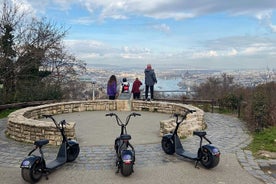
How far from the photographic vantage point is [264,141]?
26.4 ft

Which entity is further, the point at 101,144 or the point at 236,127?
the point at 236,127

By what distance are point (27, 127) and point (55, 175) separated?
2.89 metres

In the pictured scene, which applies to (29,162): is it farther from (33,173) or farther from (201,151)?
(201,151)

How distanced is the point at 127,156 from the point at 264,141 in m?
4.42

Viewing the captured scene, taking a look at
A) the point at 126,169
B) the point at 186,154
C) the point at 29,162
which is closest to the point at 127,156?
the point at 126,169

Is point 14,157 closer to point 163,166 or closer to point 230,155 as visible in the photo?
point 163,166

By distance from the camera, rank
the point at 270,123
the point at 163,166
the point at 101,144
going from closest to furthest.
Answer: the point at 163,166 < the point at 101,144 < the point at 270,123

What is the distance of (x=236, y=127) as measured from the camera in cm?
1024

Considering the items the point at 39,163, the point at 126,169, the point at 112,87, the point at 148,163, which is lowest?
the point at 148,163

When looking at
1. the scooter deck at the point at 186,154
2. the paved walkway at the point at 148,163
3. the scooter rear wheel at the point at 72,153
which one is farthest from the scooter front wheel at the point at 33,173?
the scooter deck at the point at 186,154

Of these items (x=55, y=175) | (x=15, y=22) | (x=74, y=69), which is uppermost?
(x=15, y=22)

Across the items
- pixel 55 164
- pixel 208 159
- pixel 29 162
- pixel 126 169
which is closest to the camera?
pixel 29 162

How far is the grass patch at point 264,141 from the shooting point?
727 centimetres

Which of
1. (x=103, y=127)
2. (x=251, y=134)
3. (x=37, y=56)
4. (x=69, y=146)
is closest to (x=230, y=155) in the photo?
(x=251, y=134)
